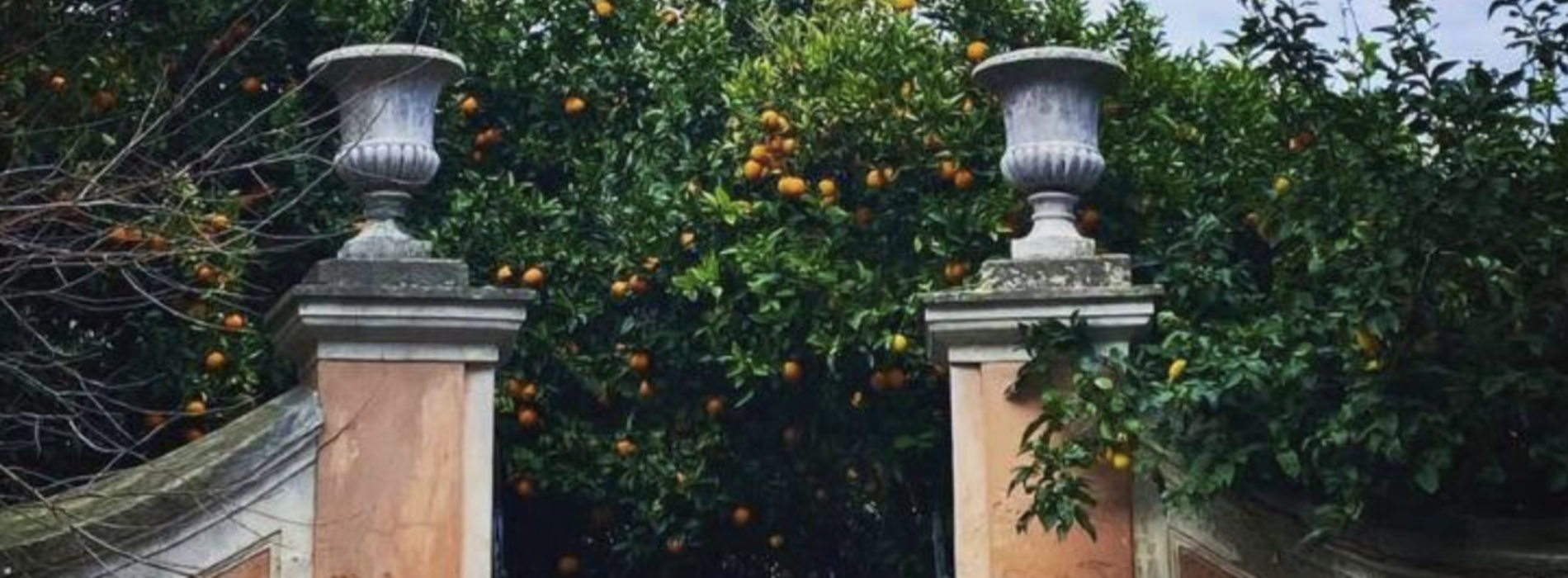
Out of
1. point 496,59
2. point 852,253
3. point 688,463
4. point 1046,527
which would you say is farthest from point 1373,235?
point 496,59

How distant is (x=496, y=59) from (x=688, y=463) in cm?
193

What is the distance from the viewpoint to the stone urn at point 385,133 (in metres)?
6.55

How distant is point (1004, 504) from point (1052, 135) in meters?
1.12

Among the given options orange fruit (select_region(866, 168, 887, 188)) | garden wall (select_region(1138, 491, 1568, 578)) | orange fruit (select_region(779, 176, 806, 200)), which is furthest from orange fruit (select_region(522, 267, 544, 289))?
garden wall (select_region(1138, 491, 1568, 578))

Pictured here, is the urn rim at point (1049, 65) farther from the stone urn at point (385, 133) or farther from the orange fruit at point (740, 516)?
the orange fruit at point (740, 516)

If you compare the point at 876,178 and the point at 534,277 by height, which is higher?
the point at 876,178

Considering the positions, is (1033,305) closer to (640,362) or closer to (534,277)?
(640,362)

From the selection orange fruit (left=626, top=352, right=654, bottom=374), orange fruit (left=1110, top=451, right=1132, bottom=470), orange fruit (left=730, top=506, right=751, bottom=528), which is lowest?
orange fruit (left=1110, top=451, right=1132, bottom=470)

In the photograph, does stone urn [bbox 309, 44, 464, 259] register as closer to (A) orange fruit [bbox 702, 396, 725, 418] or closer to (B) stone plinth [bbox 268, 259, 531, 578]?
(B) stone plinth [bbox 268, 259, 531, 578]

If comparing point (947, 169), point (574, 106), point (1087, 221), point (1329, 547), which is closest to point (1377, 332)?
point (1329, 547)

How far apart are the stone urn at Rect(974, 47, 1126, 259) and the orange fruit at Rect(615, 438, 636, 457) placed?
216 cm

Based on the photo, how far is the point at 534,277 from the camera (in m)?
8.15

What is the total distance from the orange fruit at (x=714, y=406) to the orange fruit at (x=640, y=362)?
0.86 feet

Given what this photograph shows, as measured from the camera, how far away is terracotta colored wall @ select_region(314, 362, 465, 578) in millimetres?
6391
